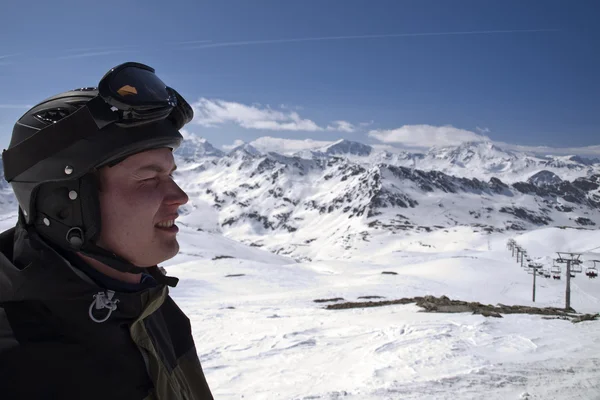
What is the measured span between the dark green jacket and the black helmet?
0.56 ft

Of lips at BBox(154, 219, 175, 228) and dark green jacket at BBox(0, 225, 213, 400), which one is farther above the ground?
lips at BBox(154, 219, 175, 228)

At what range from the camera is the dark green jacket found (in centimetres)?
154

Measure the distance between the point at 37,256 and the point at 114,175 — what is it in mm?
594

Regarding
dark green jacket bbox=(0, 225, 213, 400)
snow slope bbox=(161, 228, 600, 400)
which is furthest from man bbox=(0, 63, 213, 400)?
snow slope bbox=(161, 228, 600, 400)

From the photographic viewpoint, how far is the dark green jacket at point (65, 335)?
1.54 m

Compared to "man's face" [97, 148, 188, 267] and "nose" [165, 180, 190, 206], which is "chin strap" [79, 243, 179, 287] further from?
"nose" [165, 180, 190, 206]

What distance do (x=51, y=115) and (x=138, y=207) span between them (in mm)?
739

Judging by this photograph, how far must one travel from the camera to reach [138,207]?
7.29ft

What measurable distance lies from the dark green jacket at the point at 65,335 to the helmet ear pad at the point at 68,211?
107 millimetres

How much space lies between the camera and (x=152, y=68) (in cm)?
274

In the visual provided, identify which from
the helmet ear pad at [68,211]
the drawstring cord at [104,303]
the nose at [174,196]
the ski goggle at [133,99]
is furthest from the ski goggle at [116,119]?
the drawstring cord at [104,303]

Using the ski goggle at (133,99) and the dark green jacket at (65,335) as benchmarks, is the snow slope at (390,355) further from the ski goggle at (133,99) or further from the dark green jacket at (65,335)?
the ski goggle at (133,99)

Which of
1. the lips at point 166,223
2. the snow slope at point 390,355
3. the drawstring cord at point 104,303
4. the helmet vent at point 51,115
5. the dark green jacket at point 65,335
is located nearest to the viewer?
the dark green jacket at point 65,335

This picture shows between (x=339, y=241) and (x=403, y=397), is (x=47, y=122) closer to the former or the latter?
(x=403, y=397)
